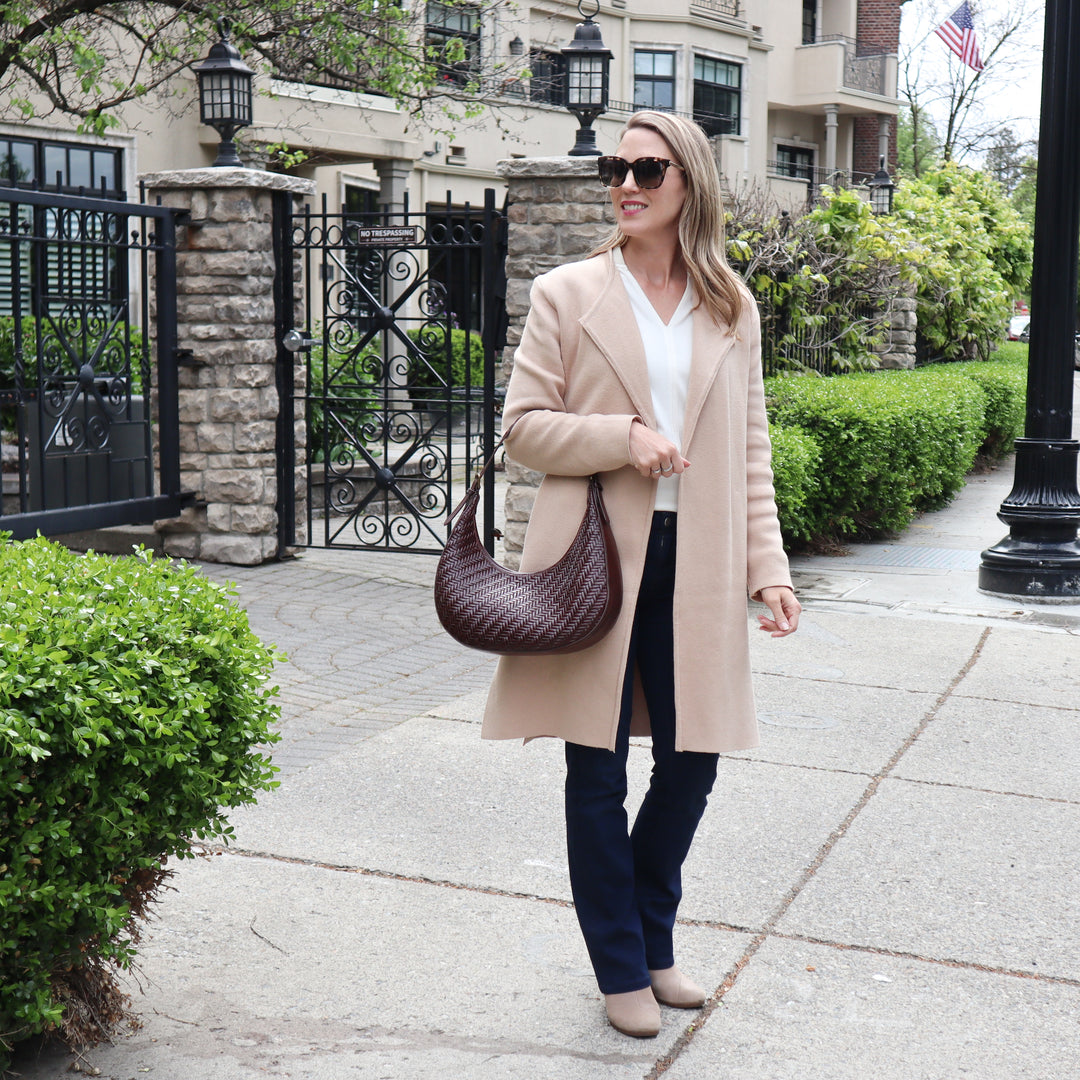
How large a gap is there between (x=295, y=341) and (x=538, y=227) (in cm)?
170

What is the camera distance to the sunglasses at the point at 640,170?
289cm

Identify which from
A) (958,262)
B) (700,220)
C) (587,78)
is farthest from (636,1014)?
(958,262)

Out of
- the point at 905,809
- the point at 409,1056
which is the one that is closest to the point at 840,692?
the point at 905,809

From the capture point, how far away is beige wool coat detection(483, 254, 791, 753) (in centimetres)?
286

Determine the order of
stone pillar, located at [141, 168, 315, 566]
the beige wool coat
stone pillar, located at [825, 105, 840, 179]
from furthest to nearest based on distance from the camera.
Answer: stone pillar, located at [825, 105, 840, 179] → stone pillar, located at [141, 168, 315, 566] → the beige wool coat

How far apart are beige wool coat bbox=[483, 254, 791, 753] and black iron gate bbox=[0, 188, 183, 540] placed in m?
4.87

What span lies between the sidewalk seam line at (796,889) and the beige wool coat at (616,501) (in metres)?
0.66

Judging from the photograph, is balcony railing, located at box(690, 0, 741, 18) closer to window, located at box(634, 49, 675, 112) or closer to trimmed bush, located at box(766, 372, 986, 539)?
window, located at box(634, 49, 675, 112)

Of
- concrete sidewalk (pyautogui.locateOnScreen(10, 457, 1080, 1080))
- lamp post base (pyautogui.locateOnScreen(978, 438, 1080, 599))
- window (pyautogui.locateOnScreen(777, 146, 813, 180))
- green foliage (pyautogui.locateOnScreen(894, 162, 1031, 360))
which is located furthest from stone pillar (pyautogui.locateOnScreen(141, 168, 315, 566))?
window (pyautogui.locateOnScreen(777, 146, 813, 180))

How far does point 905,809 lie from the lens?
14.6 ft

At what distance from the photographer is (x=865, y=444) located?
923cm

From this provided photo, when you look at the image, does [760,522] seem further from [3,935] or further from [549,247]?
[549,247]

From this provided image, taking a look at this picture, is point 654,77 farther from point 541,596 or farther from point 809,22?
point 541,596

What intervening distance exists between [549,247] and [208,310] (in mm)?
2150
